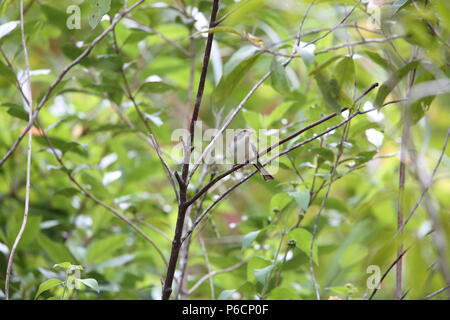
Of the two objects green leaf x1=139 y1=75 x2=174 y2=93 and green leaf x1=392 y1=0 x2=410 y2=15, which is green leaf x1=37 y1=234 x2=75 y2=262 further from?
green leaf x1=392 y1=0 x2=410 y2=15

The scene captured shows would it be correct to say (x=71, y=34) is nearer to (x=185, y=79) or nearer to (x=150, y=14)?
(x=150, y=14)

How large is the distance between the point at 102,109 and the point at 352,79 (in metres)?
0.86

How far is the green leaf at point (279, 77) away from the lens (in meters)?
0.68

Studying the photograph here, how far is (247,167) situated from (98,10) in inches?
12.4


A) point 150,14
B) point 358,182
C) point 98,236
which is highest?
point 150,14

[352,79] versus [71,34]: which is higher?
[71,34]

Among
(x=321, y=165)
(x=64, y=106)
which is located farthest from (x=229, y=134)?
(x=64, y=106)

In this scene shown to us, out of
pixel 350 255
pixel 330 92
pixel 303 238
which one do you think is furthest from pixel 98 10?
pixel 350 255

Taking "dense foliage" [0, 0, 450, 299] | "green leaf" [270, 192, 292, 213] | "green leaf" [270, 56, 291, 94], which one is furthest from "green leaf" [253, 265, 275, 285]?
"green leaf" [270, 56, 291, 94]

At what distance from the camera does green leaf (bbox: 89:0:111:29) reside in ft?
2.01

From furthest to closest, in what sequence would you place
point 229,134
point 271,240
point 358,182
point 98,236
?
point 358,182, point 98,236, point 271,240, point 229,134

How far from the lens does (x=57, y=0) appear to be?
3.25 ft
